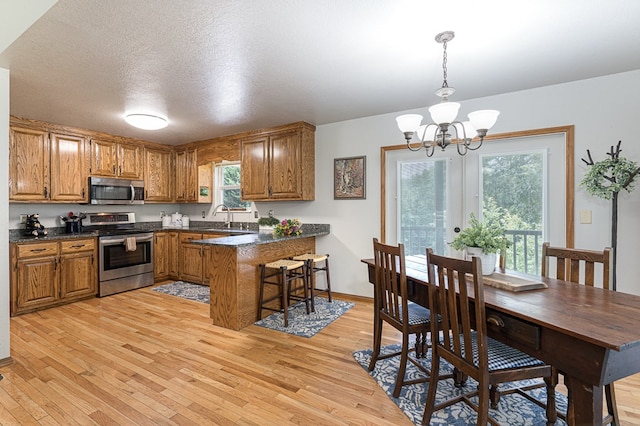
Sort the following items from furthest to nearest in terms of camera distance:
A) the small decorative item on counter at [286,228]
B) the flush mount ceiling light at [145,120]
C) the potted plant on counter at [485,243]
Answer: the small decorative item on counter at [286,228] < the flush mount ceiling light at [145,120] < the potted plant on counter at [485,243]

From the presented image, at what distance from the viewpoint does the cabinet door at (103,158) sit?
14.7 ft

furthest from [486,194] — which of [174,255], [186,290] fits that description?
[174,255]

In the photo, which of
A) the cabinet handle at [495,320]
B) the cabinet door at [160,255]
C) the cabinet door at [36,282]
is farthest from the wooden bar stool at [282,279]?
the cabinet door at [36,282]

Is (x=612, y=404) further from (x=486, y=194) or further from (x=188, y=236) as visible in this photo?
(x=188, y=236)

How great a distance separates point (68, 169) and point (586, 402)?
548 centimetres

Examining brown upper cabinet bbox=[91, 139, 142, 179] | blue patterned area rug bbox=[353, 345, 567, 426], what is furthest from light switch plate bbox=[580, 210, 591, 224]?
brown upper cabinet bbox=[91, 139, 142, 179]

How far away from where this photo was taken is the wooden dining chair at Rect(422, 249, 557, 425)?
143 centimetres

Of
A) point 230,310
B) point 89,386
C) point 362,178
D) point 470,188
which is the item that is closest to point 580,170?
point 470,188

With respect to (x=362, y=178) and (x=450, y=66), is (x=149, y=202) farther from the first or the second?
(x=450, y=66)

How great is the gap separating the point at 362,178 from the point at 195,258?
2922 millimetres

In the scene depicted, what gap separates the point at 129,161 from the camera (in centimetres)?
488

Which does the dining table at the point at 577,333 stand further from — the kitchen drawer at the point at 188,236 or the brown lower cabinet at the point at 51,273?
the brown lower cabinet at the point at 51,273

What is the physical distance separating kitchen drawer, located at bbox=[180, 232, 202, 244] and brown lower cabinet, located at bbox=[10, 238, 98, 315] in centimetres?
119

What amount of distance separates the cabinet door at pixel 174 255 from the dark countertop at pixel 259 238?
624mm
